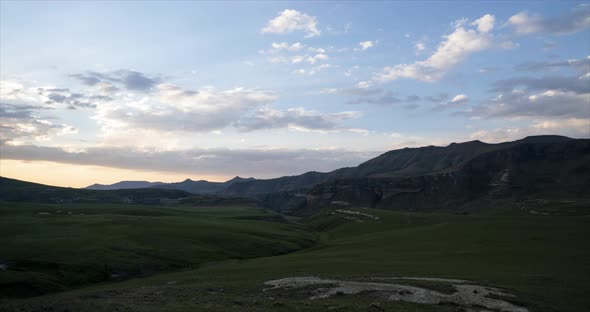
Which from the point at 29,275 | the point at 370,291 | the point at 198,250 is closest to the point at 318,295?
the point at 370,291

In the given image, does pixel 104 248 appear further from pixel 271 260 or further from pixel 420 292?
pixel 420 292

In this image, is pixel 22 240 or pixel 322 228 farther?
pixel 322 228

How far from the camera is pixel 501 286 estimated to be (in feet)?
137

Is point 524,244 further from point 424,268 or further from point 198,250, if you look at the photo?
point 198,250

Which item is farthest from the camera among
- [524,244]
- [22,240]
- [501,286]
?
[524,244]

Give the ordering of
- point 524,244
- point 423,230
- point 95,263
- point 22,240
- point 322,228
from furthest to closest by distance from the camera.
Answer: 1. point 322,228
2. point 423,230
3. point 524,244
4. point 22,240
5. point 95,263

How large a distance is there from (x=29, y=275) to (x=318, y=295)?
38889 mm

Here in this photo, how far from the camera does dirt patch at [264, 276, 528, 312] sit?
1319 inches

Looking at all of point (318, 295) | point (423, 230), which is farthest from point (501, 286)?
point (423, 230)

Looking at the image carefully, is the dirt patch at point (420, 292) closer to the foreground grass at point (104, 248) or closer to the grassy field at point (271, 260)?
the grassy field at point (271, 260)

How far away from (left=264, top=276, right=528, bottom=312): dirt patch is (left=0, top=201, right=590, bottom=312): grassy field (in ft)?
4.78

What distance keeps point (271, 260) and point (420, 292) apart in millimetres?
41471

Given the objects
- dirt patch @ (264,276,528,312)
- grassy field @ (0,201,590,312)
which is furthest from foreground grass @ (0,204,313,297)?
dirt patch @ (264,276,528,312)

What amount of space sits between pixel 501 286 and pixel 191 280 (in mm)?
34118
